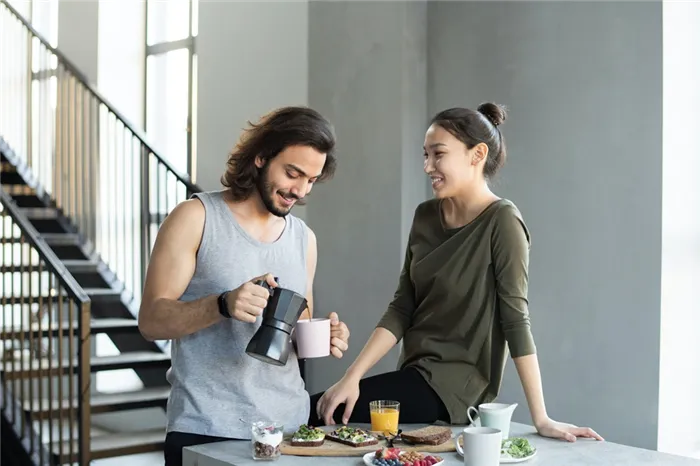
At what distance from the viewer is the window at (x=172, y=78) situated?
592 cm

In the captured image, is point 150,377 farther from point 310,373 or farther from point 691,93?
point 691,93

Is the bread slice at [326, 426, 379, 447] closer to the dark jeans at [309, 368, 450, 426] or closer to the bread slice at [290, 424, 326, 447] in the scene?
the bread slice at [290, 424, 326, 447]

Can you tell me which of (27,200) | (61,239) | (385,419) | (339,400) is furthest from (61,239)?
(385,419)

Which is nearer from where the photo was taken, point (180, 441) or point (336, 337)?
point (180, 441)

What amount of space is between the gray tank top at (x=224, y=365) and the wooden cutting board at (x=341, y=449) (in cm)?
11

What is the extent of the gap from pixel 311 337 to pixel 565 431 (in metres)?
0.62

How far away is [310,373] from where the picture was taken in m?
4.76

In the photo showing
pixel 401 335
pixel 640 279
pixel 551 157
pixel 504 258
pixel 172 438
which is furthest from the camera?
pixel 551 157

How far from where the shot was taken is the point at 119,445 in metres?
4.17

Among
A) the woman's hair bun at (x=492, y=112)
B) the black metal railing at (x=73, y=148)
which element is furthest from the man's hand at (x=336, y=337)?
the black metal railing at (x=73, y=148)

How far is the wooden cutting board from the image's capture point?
5.89 ft

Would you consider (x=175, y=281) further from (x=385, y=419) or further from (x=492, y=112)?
(x=492, y=112)

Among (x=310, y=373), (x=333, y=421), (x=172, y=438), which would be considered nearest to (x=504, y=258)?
(x=333, y=421)

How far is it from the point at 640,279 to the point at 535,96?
3.01 feet
